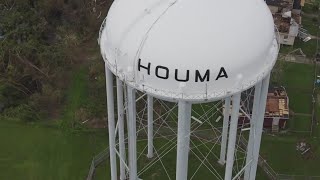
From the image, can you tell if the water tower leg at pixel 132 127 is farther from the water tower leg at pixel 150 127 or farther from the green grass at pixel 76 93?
the green grass at pixel 76 93

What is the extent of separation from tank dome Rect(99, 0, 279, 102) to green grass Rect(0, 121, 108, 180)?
14.2 meters

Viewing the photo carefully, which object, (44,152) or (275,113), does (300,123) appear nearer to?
(275,113)

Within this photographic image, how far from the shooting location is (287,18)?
1934 inches

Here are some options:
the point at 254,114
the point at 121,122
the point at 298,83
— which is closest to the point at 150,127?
the point at 121,122

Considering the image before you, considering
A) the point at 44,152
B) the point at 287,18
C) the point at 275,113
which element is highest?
the point at 287,18

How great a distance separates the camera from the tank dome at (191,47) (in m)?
23.0

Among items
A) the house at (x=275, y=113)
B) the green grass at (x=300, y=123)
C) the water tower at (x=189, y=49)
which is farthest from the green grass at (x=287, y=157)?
the water tower at (x=189, y=49)

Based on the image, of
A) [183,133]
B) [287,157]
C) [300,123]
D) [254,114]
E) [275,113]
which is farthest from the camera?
[300,123]

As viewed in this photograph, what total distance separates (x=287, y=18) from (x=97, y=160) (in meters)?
23.6

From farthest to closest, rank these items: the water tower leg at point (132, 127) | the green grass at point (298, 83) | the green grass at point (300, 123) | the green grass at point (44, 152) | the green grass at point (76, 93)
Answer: the green grass at point (298, 83) → the green grass at point (76, 93) → the green grass at point (300, 123) → the green grass at point (44, 152) → the water tower leg at point (132, 127)

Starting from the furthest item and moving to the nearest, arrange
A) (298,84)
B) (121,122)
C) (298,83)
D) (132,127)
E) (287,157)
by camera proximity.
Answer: (298,83) → (298,84) → (287,157) → (121,122) → (132,127)

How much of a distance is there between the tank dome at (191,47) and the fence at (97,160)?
13.2 meters

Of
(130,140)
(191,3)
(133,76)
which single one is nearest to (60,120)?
(130,140)

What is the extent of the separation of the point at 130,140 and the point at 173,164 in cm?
829
